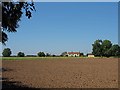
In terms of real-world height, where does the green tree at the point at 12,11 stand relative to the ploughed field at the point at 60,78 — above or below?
above

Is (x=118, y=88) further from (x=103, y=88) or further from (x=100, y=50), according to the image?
(x=100, y=50)

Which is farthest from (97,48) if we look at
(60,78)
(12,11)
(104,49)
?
(12,11)

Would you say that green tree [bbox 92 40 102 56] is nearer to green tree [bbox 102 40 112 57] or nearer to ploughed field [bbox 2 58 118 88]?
green tree [bbox 102 40 112 57]

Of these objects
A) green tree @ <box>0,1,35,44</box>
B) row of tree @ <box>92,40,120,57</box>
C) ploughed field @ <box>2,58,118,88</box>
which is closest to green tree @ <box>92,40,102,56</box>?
row of tree @ <box>92,40,120,57</box>

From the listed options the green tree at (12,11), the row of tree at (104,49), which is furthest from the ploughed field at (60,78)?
the row of tree at (104,49)

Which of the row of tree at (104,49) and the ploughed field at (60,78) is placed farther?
the row of tree at (104,49)

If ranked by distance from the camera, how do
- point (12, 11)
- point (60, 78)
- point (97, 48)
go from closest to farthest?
point (12, 11)
point (60, 78)
point (97, 48)

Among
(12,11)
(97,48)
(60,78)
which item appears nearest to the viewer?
(12,11)

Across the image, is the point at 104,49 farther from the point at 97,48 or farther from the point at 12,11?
the point at 12,11

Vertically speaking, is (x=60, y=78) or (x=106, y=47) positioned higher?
(x=106, y=47)

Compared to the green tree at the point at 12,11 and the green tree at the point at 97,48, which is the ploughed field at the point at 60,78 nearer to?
the green tree at the point at 12,11

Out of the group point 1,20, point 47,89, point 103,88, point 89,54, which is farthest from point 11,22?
point 89,54

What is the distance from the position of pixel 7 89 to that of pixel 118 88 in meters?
6.41

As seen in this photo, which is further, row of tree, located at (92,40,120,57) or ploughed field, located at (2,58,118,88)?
row of tree, located at (92,40,120,57)
